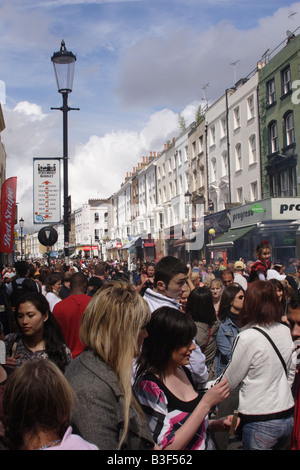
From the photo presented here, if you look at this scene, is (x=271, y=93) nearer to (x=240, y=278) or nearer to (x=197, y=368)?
(x=240, y=278)

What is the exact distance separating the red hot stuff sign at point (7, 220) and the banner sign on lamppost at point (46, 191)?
19.4 ft

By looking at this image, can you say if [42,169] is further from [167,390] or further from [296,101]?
[296,101]

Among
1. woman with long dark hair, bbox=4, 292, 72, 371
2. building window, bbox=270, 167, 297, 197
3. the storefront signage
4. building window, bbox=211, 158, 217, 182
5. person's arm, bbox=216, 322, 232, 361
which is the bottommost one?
person's arm, bbox=216, 322, 232, 361

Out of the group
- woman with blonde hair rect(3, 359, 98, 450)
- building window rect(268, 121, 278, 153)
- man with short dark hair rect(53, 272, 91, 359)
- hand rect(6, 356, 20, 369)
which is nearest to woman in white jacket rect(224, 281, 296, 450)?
hand rect(6, 356, 20, 369)

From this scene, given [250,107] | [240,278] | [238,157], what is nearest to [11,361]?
[240,278]

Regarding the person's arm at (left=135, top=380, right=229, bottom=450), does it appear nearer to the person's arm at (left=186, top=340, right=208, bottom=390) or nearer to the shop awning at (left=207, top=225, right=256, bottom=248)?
the person's arm at (left=186, top=340, right=208, bottom=390)

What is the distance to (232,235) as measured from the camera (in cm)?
2769

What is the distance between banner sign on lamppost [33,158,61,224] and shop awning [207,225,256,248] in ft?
56.1

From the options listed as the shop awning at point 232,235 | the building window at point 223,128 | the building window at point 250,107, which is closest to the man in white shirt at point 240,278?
the shop awning at point 232,235

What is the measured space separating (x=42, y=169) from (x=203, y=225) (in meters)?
25.2

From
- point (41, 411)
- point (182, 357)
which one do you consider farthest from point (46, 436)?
point (182, 357)

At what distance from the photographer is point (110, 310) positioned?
248cm

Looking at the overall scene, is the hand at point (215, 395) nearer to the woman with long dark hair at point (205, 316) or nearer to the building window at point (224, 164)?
the woman with long dark hair at point (205, 316)

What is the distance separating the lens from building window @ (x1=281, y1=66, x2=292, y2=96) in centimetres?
2439
